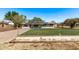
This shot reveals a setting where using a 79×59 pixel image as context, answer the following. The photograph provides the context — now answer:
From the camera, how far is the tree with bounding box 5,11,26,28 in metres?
3.25

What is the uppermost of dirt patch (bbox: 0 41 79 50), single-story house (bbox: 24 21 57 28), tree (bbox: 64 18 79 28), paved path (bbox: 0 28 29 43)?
tree (bbox: 64 18 79 28)

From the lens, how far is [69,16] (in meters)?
3.24

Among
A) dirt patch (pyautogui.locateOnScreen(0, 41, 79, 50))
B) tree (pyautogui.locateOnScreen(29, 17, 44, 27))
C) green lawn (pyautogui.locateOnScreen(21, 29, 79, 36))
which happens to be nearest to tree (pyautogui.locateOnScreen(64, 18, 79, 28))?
green lawn (pyautogui.locateOnScreen(21, 29, 79, 36))

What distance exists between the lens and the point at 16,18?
330 cm

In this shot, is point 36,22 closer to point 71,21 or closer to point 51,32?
point 51,32

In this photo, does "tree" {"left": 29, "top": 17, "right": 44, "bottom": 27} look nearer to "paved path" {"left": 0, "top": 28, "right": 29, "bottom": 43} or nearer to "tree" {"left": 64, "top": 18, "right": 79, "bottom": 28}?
"paved path" {"left": 0, "top": 28, "right": 29, "bottom": 43}

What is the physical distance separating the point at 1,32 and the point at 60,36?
944mm

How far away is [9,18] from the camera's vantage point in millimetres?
3279

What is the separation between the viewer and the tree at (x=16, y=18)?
128 inches

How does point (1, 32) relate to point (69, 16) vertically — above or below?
below

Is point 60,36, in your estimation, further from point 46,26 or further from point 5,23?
point 5,23
